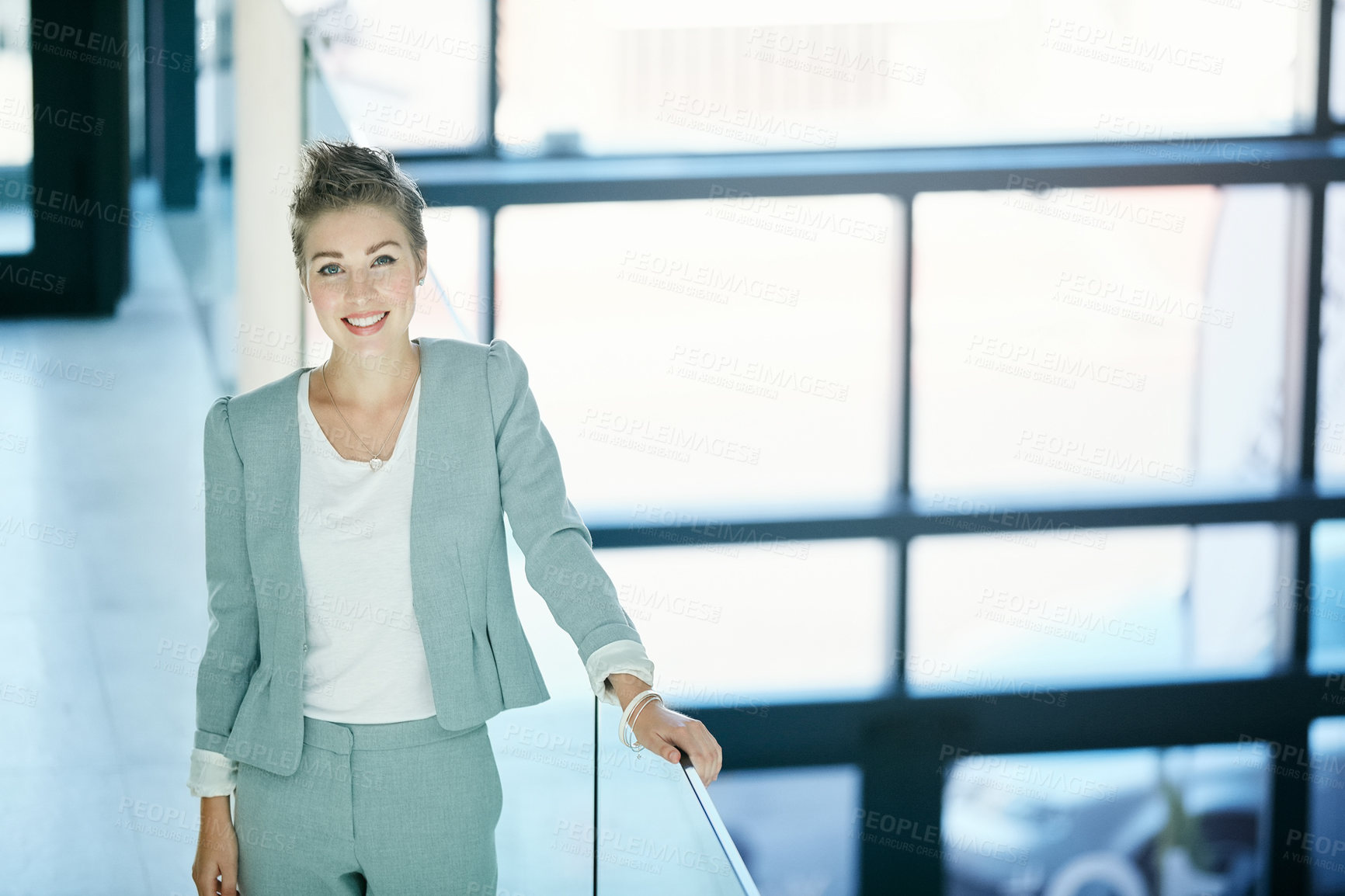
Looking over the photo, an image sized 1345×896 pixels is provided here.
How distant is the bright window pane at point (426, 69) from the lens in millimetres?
5855

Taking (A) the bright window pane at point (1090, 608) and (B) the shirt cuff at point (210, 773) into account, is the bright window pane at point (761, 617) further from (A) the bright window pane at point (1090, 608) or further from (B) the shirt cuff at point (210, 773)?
(B) the shirt cuff at point (210, 773)

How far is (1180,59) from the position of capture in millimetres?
6465

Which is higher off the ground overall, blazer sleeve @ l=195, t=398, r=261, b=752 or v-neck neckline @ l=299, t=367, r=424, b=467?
v-neck neckline @ l=299, t=367, r=424, b=467

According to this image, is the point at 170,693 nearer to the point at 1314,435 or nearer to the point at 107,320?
the point at 107,320

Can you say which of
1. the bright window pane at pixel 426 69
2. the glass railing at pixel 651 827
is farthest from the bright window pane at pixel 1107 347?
the glass railing at pixel 651 827

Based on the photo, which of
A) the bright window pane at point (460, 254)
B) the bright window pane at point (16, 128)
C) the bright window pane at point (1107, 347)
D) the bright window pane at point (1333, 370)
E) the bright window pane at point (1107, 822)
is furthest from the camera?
the bright window pane at point (16, 128)

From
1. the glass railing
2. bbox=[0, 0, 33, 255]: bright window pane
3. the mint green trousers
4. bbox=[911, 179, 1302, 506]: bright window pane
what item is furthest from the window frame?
the mint green trousers

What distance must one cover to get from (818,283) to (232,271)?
94.9 inches

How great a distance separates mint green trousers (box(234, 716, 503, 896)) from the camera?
1.55 meters

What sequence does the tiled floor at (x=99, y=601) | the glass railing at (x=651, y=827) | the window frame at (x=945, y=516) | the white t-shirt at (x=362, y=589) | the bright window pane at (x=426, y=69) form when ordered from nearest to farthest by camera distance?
1. the glass railing at (x=651, y=827)
2. the white t-shirt at (x=362, y=589)
3. the tiled floor at (x=99, y=601)
4. the window frame at (x=945, y=516)
5. the bright window pane at (x=426, y=69)

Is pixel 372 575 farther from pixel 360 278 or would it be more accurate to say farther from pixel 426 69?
pixel 426 69

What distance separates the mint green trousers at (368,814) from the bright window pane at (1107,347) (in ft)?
15.8

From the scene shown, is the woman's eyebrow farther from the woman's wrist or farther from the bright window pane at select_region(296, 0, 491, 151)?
the bright window pane at select_region(296, 0, 491, 151)

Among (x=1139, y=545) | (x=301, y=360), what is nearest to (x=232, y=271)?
(x=301, y=360)
